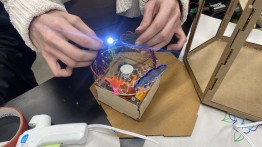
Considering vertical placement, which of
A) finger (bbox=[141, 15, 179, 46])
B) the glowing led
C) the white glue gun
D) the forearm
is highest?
the forearm

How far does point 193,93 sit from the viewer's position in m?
0.49

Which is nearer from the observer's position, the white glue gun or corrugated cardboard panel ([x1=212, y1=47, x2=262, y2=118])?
the white glue gun

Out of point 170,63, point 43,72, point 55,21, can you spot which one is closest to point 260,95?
point 170,63

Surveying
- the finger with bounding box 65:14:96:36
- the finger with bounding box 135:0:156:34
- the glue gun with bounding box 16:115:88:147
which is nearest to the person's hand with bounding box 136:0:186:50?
the finger with bounding box 135:0:156:34

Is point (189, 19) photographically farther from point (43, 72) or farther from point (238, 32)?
point (43, 72)

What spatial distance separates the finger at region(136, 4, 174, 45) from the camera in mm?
417

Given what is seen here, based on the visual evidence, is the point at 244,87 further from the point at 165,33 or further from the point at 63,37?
the point at 63,37

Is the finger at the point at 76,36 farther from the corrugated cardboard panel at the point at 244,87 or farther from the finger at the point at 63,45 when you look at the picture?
the corrugated cardboard panel at the point at 244,87

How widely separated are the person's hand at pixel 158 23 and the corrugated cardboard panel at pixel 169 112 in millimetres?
103

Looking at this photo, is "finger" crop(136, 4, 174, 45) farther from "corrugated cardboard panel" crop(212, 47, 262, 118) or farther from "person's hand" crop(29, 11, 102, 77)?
"corrugated cardboard panel" crop(212, 47, 262, 118)

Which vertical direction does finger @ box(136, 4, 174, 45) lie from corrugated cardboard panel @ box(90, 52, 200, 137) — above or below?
above

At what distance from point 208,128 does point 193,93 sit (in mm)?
81

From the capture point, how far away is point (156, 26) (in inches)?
16.5

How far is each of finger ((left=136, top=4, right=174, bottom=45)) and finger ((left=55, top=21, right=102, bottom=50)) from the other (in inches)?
3.8
